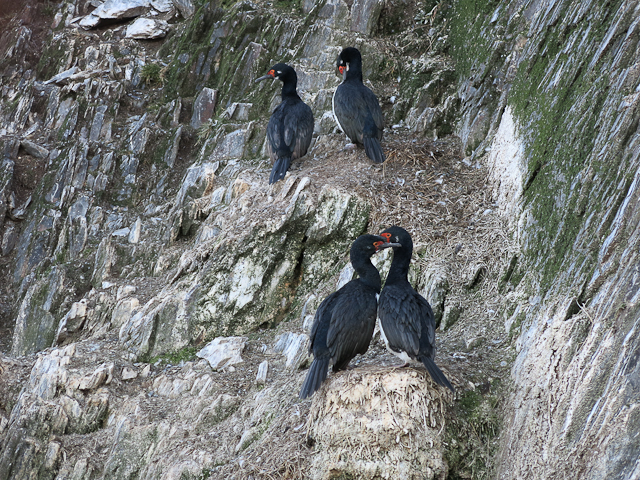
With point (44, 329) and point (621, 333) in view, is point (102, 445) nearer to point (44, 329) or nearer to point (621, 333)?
point (44, 329)

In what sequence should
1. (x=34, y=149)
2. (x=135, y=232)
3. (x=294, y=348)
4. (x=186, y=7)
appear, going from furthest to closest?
(x=186, y=7) < (x=34, y=149) < (x=135, y=232) < (x=294, y=348)

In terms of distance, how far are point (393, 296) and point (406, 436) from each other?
129 centimetres

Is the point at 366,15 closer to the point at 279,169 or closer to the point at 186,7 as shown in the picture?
the point at 279,169

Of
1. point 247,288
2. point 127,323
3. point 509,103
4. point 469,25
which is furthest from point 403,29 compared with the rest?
point 127,323

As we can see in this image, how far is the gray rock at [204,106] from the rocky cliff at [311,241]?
3cm

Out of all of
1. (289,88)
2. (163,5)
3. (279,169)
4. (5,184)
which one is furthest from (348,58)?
(5,184)

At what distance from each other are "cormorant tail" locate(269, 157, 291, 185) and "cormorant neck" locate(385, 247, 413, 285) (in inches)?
130

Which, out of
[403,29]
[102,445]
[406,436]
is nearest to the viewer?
[406,436]

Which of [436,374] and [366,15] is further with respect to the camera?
[366,15]

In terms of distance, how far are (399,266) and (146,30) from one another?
1304 centimetres

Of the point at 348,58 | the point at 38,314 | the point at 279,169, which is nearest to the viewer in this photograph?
the point at 279,169

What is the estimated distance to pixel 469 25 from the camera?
35.1ft

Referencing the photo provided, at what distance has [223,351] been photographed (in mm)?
8016

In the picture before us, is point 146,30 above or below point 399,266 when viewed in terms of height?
above
